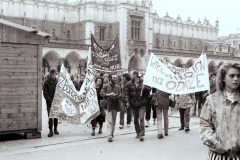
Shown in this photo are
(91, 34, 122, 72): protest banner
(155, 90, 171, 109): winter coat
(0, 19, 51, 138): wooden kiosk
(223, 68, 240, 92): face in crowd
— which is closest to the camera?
(223, 68, 240, 92): face in crowd

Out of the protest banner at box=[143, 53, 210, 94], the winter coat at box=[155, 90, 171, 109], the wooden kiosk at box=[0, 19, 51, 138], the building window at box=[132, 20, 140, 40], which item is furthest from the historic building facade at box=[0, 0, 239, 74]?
the wooden kiosk at box=[0, 19, 51, 138]

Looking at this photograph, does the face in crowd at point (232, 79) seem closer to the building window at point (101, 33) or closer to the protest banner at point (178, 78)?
the protest banner at point (178, 78)

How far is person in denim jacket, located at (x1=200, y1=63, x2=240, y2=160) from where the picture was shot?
3.25 m

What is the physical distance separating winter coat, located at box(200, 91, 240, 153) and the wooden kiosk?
654cm

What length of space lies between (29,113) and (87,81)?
1.92 metres

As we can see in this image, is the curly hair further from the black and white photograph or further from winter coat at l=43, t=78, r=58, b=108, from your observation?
winter coat at l=43, t=78, r=58, b=108

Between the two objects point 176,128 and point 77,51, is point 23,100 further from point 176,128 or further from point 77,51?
point 77,51

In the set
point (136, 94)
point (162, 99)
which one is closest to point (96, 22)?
point (162, 99)

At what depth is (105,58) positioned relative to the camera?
11.5 m

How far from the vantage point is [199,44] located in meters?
64.4

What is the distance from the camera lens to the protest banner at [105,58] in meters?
11.2

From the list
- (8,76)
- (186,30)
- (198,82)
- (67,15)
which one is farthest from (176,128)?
(186,30)

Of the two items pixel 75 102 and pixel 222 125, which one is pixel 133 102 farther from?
pixel 222 125

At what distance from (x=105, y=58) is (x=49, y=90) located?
220 centimetres
